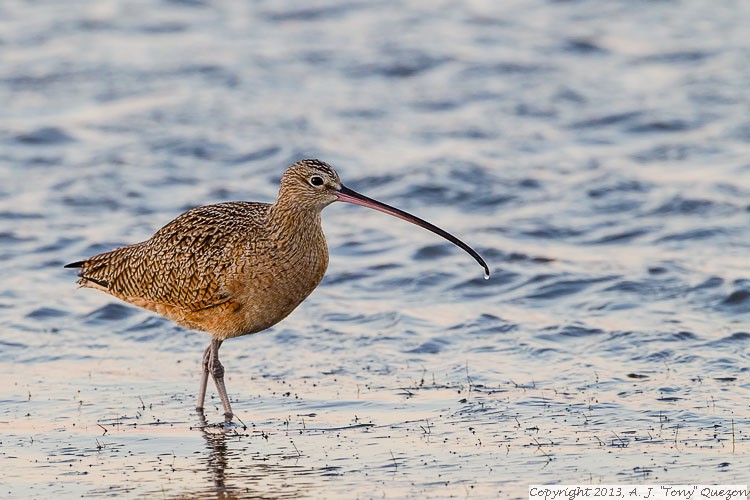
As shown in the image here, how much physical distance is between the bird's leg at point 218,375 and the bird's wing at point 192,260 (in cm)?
28

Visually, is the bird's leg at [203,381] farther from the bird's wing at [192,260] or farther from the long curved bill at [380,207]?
the long curved bill at [380,207]

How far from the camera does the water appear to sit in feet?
24.2

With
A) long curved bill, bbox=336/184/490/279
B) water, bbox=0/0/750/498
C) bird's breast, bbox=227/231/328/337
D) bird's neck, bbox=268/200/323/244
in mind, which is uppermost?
long curved bill, bbox=336/184/490/279

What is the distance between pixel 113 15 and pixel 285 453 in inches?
535

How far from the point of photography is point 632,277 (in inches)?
429

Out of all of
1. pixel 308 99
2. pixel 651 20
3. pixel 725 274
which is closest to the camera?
pixel 725 274

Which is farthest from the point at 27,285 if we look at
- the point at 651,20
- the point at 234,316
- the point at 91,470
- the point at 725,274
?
the point at 651,20

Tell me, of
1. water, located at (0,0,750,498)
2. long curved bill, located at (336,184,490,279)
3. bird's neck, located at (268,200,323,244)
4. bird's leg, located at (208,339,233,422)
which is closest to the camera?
water, located at (0,0,750,498)

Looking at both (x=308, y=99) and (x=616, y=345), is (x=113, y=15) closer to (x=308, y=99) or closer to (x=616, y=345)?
(x=308, y=99)

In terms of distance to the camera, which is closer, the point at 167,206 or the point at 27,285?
the point at 27,285

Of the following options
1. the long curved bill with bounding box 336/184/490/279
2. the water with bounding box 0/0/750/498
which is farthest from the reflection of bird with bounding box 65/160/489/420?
the water with bounding box 0/0/750/498

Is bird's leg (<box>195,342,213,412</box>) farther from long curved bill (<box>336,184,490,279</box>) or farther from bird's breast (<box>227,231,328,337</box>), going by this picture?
long curved bill (<box>336,184,490,279</box>)

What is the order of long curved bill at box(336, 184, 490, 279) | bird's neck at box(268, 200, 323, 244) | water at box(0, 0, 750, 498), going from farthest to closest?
bird's neck at box(268, 200, 323, 244), long curved bill at box(336, 184, 490, 279), water at box(0, 0, 750, 498)

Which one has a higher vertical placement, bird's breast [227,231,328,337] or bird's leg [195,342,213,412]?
bird's breast [227,231,328,337]
